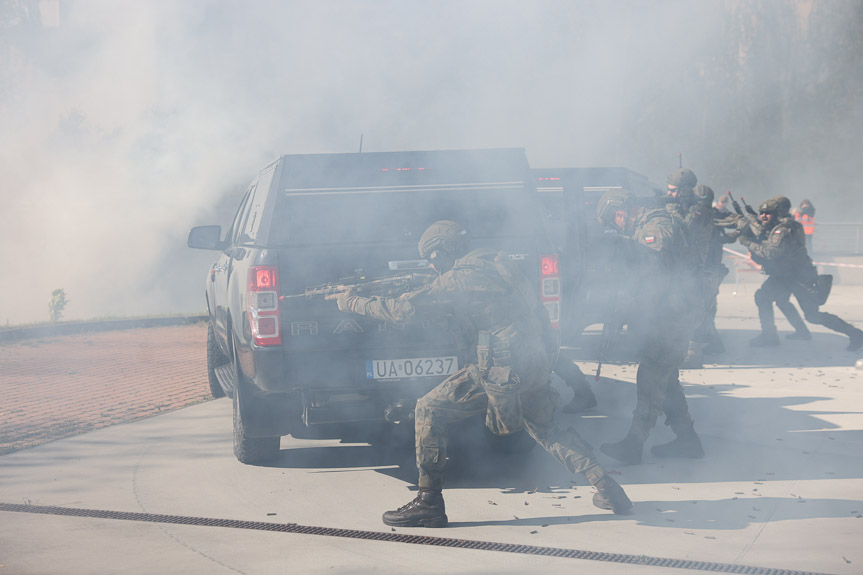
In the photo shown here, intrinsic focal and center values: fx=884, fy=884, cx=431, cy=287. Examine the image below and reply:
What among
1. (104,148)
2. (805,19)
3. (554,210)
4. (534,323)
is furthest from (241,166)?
(534,323)

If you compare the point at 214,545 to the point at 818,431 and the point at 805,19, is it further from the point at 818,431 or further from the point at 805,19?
the point at 805,19

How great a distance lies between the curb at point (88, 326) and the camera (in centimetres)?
1066

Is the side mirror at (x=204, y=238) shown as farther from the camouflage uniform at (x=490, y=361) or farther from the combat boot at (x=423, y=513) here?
the combat boot at (x=423, y=513)

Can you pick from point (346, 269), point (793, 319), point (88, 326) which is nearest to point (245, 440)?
point (346, 269)

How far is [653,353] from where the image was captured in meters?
4.92

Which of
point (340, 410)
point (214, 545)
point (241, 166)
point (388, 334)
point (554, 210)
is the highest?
point (241, 166)

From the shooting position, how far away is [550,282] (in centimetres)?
465

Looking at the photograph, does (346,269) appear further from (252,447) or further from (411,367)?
(252,447)

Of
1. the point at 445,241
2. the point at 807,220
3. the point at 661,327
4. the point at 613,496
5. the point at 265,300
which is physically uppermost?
the point at 807,220

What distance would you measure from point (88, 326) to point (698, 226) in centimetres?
810

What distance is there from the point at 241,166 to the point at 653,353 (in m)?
13.2

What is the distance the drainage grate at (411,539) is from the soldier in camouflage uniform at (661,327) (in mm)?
1452

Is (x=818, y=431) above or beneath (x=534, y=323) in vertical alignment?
beneath

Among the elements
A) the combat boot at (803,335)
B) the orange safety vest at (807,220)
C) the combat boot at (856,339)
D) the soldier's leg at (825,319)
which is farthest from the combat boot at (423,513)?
the orange safety vest at (807,220)
